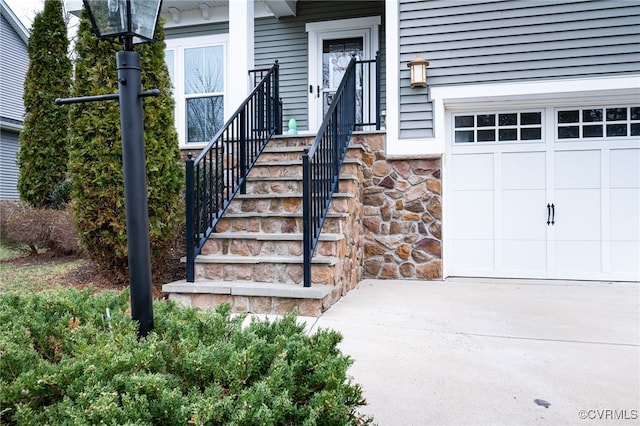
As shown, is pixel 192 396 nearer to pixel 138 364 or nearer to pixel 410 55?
pixel 138 364

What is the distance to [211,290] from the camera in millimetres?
3613

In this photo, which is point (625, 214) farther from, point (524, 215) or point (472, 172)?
point (472, 172)

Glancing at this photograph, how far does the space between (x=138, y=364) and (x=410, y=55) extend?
4.79m

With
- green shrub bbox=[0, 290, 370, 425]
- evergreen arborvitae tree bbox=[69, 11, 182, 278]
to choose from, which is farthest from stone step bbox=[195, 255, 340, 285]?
green shrub bbox=[0, 290, 370, 425]

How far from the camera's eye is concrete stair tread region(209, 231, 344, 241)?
3.91 meters

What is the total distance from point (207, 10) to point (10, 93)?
28.6ft

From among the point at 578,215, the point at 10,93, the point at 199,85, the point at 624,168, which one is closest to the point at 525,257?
the point at 578,215

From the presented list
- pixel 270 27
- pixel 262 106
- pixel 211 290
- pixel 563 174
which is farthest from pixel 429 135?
pixel 270 27

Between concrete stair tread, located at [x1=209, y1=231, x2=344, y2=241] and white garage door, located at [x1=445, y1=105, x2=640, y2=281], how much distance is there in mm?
2015

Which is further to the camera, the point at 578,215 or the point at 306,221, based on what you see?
the point at 578,215

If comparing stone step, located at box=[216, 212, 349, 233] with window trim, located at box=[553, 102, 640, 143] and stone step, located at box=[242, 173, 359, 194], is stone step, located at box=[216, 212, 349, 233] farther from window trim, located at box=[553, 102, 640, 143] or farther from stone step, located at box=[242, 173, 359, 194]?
window trim, located at box=[553, 102, 640, 143]

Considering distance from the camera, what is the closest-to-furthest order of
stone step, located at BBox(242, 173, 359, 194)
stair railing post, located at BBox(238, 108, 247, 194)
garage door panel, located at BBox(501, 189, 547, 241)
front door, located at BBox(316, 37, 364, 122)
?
1. stair railing post, located at BBox(238, 108, 247, 194)
2. stone step, located at BBox(242, 173, 359, 194)
3. garage door panel, located at BBox(501, 189, 547, 241)
4. front door, located at BBox(316, 37, 364, 122)

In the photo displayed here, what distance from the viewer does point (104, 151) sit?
13.4 ft

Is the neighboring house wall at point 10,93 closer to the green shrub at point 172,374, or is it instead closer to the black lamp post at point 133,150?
the black lamp post at point 133,150
